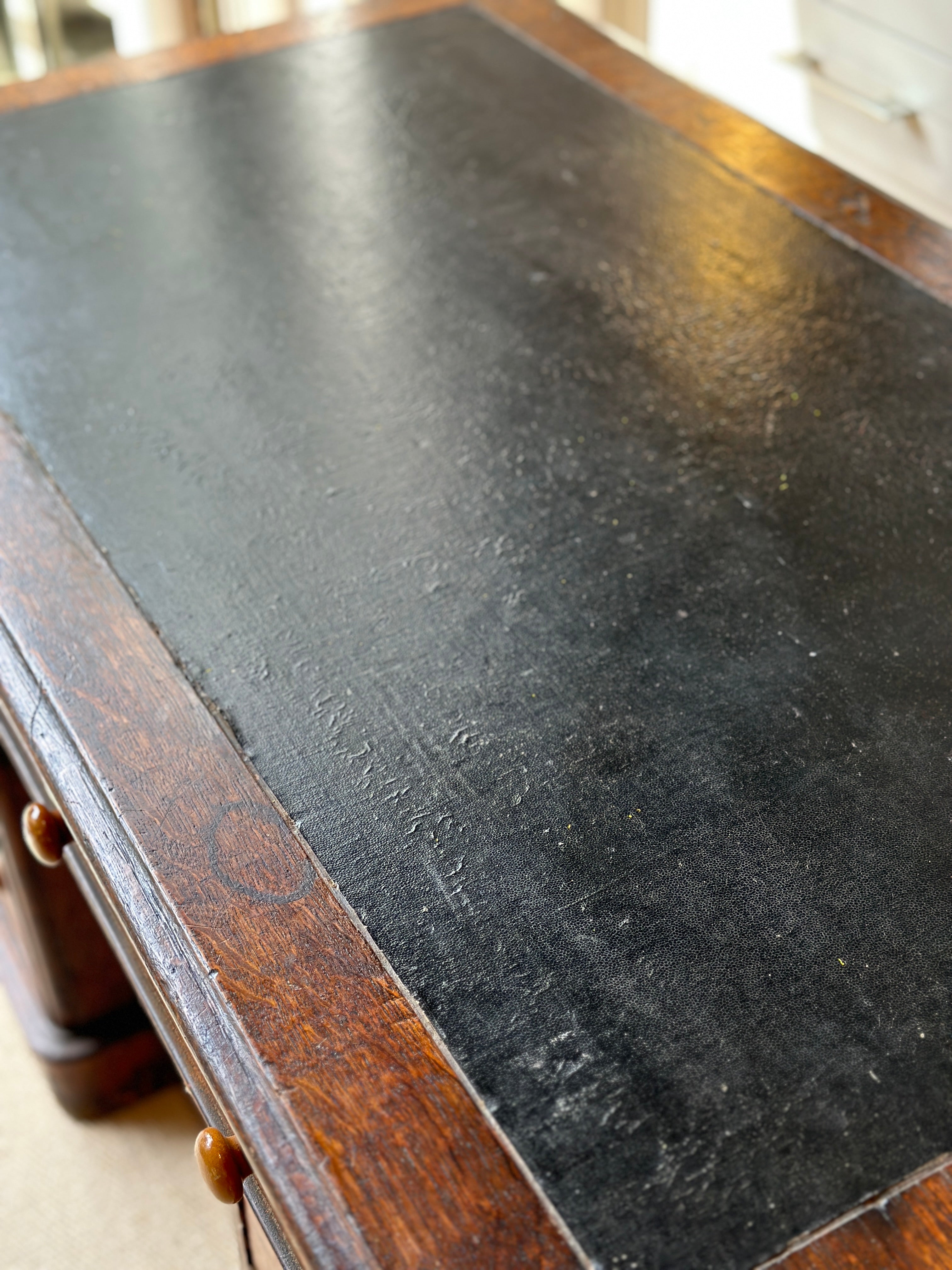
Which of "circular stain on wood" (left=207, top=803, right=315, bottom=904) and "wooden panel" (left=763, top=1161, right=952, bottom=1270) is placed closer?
"wooden panel" (left=763, top=1161, right=952, bottom=1270)

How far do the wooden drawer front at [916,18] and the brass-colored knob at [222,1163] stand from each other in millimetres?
1444

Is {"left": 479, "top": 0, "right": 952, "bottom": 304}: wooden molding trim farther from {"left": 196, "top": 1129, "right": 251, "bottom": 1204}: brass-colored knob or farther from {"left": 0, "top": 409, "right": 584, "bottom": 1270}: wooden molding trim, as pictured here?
{"left": 196, "top": 1129, "right": 251, "bottom": 1204}: brass-colored knob

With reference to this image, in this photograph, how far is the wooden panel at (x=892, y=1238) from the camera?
1.58 ft

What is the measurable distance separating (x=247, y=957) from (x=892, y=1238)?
30cm

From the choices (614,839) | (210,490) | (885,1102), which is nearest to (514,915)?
(614,839)

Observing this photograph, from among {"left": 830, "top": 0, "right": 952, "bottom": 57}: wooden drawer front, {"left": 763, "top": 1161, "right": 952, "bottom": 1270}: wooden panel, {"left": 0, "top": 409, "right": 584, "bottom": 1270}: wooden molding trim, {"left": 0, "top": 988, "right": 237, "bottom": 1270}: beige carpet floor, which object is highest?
{"left": 830, "top": 0, "right": 952, "bottom": 57}: wooden drawer front

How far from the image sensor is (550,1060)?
0.54m

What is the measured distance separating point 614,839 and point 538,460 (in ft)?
1.11

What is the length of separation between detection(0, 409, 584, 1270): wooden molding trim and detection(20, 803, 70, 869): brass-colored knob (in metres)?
0.03

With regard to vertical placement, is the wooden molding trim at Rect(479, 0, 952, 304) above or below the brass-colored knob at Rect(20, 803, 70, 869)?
above

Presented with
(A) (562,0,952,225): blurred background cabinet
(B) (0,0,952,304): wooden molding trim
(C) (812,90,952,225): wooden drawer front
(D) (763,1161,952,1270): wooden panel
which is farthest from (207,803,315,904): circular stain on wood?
(C) (812,90,952,225): wooden drawer front

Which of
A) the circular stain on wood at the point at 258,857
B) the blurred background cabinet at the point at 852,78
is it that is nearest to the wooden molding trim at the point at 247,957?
the circular stain on wood at the point at 258,857

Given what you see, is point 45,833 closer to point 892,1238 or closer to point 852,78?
point 892,1238

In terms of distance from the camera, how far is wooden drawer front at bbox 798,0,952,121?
4.96 ft
